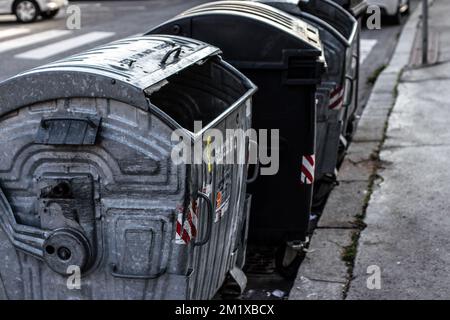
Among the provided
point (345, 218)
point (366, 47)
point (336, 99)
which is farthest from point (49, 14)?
point (345, 218)

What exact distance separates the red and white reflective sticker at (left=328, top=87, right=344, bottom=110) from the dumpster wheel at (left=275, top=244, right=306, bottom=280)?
181cm

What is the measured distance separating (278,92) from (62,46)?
447 inches

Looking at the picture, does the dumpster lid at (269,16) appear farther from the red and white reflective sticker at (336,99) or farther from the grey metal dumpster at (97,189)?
the grey metal dumpster at (97,189)

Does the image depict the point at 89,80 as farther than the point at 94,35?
No

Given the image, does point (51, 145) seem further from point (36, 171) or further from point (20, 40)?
point (20, 40)

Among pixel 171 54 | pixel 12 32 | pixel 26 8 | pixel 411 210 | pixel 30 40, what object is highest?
pixel 171 54

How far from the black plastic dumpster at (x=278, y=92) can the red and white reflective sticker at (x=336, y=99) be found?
4.27 ft

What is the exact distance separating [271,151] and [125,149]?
2.33 m

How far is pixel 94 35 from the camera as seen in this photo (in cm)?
1877

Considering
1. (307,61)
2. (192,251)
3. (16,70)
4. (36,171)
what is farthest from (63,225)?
(16,70)

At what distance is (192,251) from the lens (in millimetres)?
4734

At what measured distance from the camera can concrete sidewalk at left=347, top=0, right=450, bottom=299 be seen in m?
6.24

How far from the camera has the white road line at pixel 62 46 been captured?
16.0 m

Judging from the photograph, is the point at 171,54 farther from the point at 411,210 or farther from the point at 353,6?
the point at 353,6
